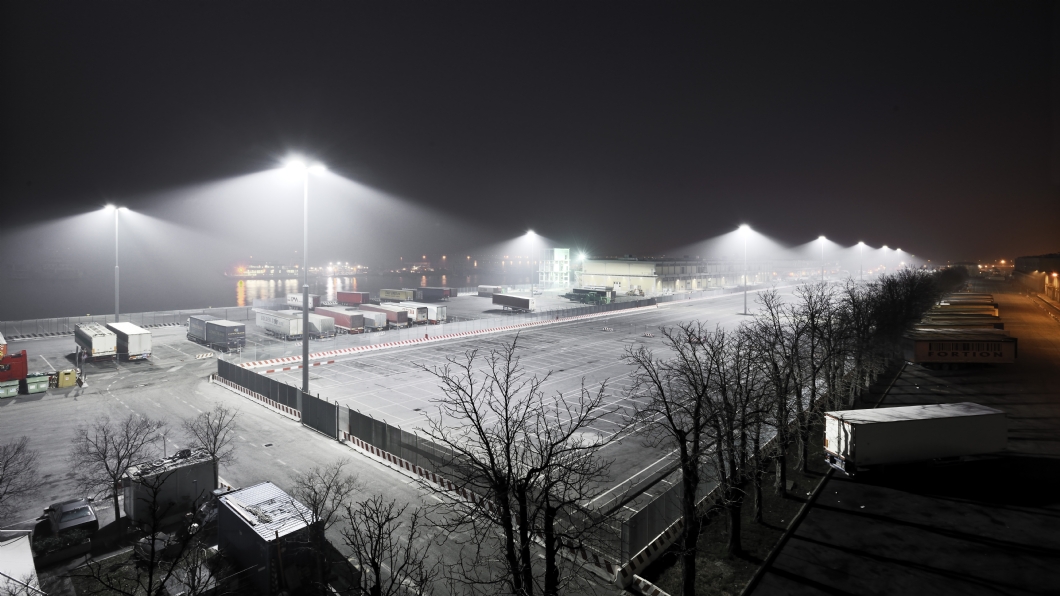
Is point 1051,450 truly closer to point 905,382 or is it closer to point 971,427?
point 971,427

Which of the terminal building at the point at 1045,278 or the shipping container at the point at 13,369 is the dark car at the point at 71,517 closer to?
the shipping container at the point at 13,369

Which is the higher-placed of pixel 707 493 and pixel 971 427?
pixel 971 427

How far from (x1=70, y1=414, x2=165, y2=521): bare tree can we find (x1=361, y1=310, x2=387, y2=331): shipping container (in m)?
32.8

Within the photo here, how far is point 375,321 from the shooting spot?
59844 millimetres

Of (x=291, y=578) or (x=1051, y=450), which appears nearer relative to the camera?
(x=291, y=578)

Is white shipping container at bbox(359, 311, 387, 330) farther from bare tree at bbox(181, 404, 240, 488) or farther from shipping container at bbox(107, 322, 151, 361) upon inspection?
bare tree at bbox(181, 404, 240, 488)

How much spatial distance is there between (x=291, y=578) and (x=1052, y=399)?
129 feet

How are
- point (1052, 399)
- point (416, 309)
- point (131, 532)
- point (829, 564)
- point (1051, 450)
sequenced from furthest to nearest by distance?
point (416, 309)
point (1052, 399)
point (1051, 450)
point (131, 532)
point (829, 564)

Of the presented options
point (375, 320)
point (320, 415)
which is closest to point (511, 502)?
point (320, 415)

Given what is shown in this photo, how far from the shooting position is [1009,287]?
134250 mm

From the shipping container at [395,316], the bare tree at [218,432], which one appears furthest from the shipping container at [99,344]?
the shipping container at [395,316]

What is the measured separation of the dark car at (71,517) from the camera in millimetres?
14987

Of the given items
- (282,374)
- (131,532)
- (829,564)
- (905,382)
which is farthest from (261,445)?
(905,382)

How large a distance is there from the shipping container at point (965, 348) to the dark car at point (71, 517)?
1877 inches
